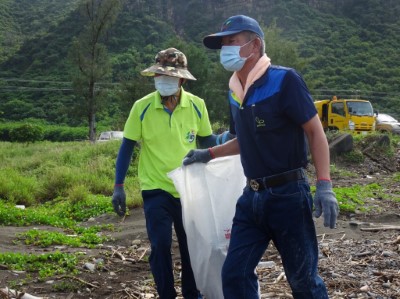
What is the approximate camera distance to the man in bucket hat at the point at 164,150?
13.3 ft

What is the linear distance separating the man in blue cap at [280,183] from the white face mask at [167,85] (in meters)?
1.21

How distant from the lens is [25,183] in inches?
467

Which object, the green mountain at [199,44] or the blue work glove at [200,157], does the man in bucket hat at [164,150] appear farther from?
the green mountain at [199,44]

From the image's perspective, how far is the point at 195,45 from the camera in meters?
45.1

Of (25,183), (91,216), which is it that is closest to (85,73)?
(25,183)

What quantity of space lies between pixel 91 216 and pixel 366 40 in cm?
4771

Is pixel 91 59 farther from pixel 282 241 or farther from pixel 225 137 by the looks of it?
pixel 282 241

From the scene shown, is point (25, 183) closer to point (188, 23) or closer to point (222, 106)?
point (222, 106)

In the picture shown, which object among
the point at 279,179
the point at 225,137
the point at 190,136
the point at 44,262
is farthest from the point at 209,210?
the point at 44,262

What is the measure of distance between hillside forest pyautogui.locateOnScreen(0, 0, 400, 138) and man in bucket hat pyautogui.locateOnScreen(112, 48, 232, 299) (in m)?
27.2

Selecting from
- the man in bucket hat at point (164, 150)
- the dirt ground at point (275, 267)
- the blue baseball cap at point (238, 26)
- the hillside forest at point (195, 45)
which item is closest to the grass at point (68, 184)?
the dirt ground at point (275, 267)

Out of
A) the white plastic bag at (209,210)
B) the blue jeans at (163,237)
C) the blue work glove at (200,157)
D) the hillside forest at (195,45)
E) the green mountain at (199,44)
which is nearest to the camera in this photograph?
the white plastic bag at (209,210)

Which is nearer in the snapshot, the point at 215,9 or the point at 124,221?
the point at 124,221

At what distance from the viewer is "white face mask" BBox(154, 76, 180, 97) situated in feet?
14.0
